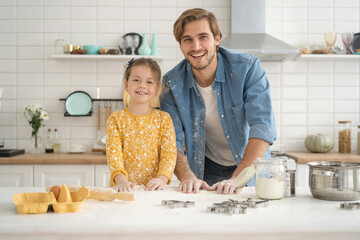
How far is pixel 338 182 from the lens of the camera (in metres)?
1.32

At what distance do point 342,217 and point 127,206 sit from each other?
0.64 m

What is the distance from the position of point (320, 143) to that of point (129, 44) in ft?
6.29

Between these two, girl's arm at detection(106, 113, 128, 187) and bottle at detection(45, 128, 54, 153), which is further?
bottle at detection(45, 128, 54, 153)

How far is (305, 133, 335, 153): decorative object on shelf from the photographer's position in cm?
343

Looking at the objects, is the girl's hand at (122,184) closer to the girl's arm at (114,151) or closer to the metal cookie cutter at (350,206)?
the girl's arm at (114,151)

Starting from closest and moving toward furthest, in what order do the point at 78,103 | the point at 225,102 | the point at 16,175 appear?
the point at 225,102
the point at 16,175
the point at 78,103

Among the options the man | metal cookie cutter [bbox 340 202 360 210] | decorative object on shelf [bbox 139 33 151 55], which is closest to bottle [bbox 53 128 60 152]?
decorative object on shelf [bbox 139 33 151 55]

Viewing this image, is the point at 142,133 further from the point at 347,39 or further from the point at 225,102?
the point at 347,39

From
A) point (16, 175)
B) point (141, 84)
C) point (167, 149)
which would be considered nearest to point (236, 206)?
point (167, 149)

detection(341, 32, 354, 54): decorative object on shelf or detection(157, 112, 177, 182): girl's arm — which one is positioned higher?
detection(341, 32, 354, 54): decorative object on shelf

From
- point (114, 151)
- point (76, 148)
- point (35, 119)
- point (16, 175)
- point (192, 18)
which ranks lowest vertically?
point (16, 175)

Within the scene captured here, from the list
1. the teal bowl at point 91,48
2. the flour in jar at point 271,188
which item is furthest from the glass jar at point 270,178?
the teal bowl at point 91,48

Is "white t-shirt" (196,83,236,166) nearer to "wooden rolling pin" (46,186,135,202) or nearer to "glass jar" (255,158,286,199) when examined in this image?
"glass jar" (255,158,286,199)

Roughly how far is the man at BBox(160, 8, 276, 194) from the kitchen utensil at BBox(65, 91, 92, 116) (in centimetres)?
175
